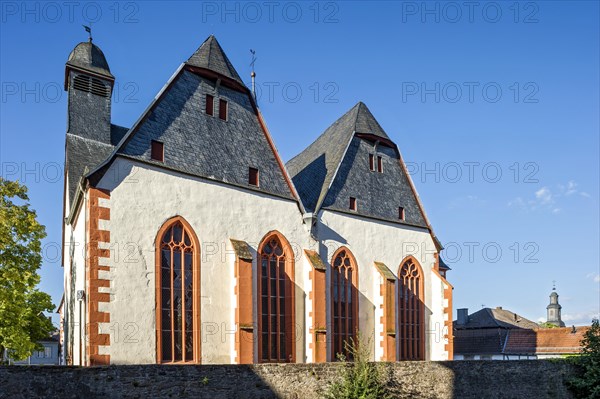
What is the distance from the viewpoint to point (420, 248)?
2405cm

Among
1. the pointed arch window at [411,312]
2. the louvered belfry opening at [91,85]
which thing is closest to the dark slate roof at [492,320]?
the pointed arch window at [411,312]

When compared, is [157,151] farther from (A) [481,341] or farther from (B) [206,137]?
(A) [481,341]

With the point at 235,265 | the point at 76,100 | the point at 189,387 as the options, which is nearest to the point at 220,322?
the point at 235,265

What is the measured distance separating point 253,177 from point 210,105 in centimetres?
283

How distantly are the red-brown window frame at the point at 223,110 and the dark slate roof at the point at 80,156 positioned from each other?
4734 mm

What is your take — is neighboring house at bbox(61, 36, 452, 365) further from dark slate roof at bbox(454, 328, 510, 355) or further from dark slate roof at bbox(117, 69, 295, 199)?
dark slate roof at bbox(454, 328, 510, 355)

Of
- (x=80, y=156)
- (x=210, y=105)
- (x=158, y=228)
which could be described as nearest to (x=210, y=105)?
(x=210, y=105)

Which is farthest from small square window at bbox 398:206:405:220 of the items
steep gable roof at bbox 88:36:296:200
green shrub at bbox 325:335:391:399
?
green shrub at bbox 325:335:391:399

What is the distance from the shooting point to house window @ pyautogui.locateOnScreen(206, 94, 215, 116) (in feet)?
60.5

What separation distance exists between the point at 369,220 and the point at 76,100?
1234 cm

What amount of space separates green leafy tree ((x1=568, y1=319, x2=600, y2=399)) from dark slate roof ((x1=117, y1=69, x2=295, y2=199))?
450 inches

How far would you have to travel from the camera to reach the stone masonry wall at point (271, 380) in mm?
9867

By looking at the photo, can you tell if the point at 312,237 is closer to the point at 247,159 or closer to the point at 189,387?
the point at 247,159

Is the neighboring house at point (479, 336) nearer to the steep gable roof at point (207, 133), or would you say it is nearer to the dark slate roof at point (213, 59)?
the steep gable roof at point (207, 133)
